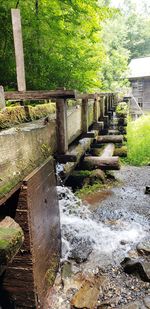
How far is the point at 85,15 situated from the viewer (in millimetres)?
6570

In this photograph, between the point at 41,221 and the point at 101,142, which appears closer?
the point at 41,221

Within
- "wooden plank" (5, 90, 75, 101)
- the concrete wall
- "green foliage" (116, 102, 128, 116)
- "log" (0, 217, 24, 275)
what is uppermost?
"wooden plank" (5, 90, 75, 101)

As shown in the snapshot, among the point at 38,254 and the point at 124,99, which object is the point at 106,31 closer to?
the point at 124,99

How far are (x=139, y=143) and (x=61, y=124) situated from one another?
36.5 ft

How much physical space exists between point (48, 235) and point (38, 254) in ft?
1.12

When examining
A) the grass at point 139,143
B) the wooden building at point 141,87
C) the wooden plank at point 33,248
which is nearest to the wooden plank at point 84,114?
the wooden plank at point 33,248

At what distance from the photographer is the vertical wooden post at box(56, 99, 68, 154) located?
3342 mm

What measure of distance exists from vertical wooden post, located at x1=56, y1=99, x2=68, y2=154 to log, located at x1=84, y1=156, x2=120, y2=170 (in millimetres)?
1808

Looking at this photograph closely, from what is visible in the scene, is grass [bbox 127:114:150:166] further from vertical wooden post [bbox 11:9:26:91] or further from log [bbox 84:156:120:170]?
vertical wooden post [bbox 11:9:26:91]

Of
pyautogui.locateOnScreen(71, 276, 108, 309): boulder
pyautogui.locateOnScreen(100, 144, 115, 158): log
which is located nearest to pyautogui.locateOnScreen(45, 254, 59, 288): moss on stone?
pyautogui.locateOnScreen(71, 276, 108, 309): boulder

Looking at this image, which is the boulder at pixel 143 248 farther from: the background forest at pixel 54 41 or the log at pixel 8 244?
the background forest at pixel 54 41

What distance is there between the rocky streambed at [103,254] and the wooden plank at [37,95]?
7.71 feet

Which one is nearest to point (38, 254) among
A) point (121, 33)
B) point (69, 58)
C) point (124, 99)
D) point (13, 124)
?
point (13, 124)

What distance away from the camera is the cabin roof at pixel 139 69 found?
95.6 feet
